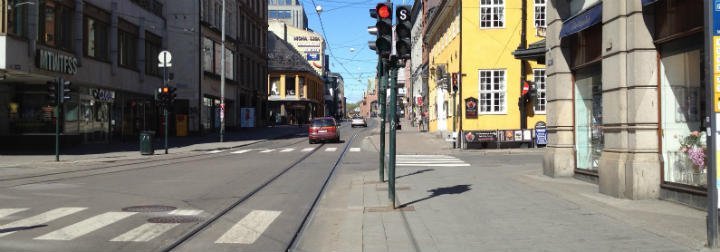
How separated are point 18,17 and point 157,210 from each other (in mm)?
19004

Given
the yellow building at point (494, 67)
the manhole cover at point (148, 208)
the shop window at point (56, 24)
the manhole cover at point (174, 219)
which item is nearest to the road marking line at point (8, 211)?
the manhole cover at point (148, 208)

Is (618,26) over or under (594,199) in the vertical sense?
over

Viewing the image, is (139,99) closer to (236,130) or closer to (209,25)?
(209,25)

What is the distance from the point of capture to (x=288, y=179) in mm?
17188

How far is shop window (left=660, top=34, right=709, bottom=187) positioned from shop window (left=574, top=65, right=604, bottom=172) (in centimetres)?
272

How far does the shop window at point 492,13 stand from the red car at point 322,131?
35.6ft

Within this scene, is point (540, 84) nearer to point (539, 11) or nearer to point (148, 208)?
point (539, 11)

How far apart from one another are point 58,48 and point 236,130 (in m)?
30.3

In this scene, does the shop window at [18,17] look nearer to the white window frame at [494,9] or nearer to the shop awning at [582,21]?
the white window frame at [494,9]

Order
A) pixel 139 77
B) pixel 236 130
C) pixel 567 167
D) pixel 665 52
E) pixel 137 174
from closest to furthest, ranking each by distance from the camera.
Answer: pixel 665 52
pixel 567 167
pixel 137 174
pixel 139 77
pixel 236 130

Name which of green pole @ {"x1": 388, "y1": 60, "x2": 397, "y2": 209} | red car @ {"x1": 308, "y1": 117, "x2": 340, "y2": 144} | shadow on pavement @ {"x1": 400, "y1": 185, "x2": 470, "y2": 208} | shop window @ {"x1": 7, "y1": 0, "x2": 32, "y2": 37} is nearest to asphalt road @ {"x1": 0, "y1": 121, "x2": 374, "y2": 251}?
green pole @ {"x1": 388, "y1": 60, "x2": 397, "y2": 209}

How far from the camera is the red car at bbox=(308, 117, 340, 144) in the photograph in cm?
3859

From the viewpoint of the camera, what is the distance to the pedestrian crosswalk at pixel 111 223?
8453mm

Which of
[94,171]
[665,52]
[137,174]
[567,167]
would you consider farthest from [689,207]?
[94,171]
